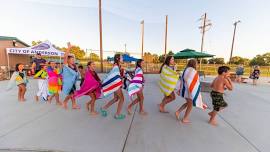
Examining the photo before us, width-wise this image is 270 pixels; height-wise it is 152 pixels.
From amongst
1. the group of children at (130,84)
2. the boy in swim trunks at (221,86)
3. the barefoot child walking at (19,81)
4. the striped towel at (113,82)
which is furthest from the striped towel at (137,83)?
the barefoot child walking at (19,81)

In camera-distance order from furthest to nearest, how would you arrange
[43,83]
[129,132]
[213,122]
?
[43,83] < [213,122] < [129,132]

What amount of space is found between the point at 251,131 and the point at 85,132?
3.25 m

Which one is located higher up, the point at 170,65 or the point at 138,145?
the point at 170,65

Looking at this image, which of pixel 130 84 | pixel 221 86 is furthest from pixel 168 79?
pixel 221 86

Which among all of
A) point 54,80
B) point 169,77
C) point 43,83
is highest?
Answer: point 169,77

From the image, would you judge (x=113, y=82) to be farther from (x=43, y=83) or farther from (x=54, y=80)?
(x=43, y=83)

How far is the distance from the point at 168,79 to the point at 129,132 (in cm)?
158

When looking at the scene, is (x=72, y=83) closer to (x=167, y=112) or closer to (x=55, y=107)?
(x=55, y=107)

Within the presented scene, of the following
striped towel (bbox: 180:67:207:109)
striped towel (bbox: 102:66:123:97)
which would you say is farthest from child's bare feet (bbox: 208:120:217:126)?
striped towel (bbox: 102:66:123:97)

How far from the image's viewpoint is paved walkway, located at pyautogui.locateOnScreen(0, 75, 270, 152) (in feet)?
6.94

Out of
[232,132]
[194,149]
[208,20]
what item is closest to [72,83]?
[194,149]

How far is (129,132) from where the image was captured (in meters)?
2.55

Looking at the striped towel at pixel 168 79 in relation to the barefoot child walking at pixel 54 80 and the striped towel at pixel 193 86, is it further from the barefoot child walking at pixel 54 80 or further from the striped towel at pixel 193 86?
the barefoot child walking at pixel 54 80

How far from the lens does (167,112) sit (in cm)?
361
